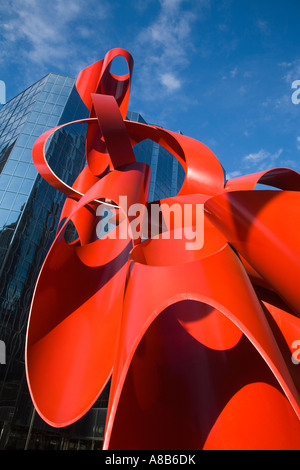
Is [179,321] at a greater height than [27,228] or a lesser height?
lesser

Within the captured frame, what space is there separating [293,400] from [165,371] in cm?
233

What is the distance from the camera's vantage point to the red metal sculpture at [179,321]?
4.28m

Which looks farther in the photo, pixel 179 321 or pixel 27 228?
pixel 27 228

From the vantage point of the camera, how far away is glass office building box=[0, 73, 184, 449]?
16.9 m

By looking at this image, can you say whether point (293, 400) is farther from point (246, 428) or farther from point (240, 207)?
point (240, 207)

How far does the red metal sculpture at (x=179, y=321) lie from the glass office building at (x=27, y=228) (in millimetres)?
13287

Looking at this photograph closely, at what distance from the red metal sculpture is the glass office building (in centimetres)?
1329

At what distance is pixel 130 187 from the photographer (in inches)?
231

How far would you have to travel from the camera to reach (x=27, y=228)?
20.0 meters

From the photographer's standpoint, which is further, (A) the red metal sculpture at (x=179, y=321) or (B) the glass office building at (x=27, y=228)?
(B) the glass office building at (x=27, y=228)

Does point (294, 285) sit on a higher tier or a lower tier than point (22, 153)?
lower

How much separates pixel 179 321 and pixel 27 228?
1651 cm

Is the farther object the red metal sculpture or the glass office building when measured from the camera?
the glass office building
